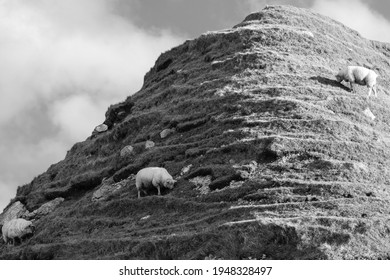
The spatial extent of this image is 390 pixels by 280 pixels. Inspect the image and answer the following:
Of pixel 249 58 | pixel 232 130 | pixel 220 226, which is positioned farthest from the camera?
pixel 249 58

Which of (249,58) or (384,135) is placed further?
(249,58)

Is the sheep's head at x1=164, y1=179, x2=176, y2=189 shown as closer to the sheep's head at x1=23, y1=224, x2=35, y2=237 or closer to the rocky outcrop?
the rocky outcrop

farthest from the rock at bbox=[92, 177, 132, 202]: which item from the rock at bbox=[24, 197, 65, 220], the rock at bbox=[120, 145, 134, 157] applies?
the rock at bbox=[24, 197, 65, 220]

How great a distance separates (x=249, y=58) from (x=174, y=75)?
7.31 m

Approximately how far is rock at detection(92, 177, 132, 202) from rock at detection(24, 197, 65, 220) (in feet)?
11.6

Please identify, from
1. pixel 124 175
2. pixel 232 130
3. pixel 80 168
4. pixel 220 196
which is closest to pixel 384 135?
pixel 232 130

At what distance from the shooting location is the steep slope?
29000 millimetres

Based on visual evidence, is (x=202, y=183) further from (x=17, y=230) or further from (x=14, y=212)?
(x=14, y=212)

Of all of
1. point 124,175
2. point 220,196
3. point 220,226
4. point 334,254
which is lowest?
point 334,254

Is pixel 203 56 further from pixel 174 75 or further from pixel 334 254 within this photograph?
pixel 334 254

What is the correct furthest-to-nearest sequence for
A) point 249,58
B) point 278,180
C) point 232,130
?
point 249,58 < point 232,130 < point 278,180

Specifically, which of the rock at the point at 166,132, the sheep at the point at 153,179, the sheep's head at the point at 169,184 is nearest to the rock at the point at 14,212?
the rock at the point at 166,132

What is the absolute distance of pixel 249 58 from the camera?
47.0m

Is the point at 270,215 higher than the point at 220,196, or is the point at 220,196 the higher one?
the point at 220,196
